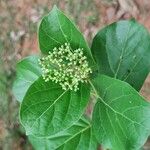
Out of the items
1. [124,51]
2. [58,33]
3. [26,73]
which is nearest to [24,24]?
[26,73]

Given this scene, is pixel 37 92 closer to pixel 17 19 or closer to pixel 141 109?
pixel 141 109

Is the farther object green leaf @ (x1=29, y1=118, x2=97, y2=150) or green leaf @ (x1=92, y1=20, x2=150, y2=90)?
green leaf @ (x1=29, y1=118, x2=97, y2=150)

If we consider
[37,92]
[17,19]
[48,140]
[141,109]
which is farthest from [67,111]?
[17,19]

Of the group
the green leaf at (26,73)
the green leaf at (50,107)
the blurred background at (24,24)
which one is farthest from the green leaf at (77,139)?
the blurred background at (24,24)

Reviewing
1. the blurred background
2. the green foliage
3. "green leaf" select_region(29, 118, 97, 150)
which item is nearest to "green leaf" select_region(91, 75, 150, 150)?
the green foliage

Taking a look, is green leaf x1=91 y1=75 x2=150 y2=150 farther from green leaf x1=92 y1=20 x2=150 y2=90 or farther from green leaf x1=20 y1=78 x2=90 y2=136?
green leaf x1=92 y1=20 x2=150 y2=90

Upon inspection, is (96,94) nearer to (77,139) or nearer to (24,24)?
(77,139)
